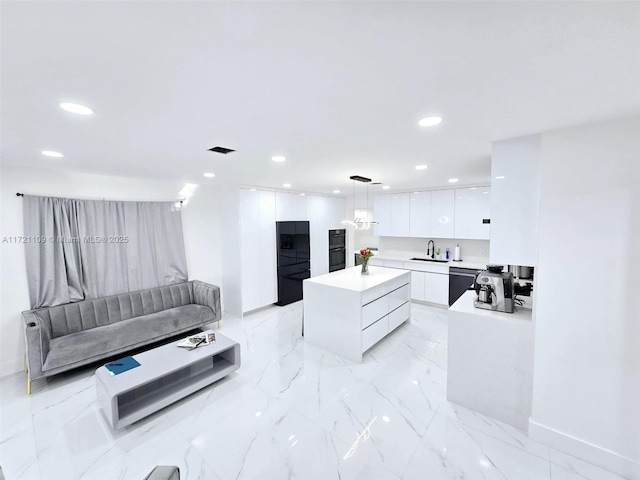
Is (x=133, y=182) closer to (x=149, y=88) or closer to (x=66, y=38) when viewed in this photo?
(x=149, y=88)

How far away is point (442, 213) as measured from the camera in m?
5.23

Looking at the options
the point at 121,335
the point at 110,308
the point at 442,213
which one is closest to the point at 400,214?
the point at 442,213

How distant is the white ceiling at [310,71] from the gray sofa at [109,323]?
2.03 meters

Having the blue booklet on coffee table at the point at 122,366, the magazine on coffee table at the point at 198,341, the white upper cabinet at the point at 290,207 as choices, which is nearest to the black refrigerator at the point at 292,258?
the white upper cabinet at the point at 290,207

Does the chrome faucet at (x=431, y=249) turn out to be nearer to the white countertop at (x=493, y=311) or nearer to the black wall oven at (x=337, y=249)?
the black wall oven at (x=337, y=249)

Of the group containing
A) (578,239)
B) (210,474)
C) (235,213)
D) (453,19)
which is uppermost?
(453,19)

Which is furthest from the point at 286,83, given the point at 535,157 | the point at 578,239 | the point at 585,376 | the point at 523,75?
the point at 585,376

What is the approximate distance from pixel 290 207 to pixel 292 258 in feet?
3.29

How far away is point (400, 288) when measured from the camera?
4.21 metres

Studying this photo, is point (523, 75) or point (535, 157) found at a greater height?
point (523, 75)

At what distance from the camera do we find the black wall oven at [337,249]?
21.3 feet

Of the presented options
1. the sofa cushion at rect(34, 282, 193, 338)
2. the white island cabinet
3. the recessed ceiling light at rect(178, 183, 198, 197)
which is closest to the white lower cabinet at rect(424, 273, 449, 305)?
the white island cabinet

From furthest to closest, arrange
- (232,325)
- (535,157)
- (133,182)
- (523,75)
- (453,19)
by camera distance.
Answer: (232,325)
(133,182)
(535,157)
(523,75)
(453,19)

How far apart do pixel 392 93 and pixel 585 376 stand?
90.8 inches
